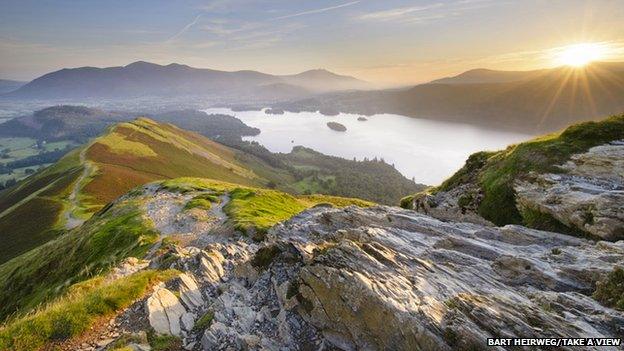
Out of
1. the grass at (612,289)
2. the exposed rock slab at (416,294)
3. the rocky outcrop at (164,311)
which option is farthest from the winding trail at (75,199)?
the grass at (612,289)

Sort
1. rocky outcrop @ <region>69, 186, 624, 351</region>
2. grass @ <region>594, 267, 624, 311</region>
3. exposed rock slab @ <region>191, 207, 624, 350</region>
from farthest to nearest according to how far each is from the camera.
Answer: grass @ <region>594, 267, 624, 311</region> < rocky outcrop @ <region>69, 186, 624, 351</region> < exposed rock slab @ <region>191, 207, 624, 350</region>

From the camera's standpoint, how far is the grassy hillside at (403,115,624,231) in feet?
91.5

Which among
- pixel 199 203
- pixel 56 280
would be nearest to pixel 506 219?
pixel 199 203

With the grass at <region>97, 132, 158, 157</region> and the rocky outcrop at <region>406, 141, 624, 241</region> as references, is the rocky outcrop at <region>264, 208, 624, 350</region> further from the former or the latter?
the grass at <region>97, 132, 158, 157</region>

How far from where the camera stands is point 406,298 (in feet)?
48.1

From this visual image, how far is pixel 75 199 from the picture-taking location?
106 metres

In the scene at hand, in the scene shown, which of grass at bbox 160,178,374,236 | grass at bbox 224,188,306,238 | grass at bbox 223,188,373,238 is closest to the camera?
grass at bbox 223,188,373,238

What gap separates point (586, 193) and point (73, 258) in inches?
2338

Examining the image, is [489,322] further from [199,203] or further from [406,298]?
[199,203]

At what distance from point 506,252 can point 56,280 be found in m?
54.2

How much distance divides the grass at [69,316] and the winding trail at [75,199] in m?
86.3

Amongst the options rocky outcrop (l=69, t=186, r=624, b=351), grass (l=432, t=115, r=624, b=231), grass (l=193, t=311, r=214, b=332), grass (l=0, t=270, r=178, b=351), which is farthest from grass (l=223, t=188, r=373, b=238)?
grass (l=432, t=115, r=624, b=231)

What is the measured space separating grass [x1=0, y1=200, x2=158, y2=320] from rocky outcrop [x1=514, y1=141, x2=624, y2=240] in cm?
3778

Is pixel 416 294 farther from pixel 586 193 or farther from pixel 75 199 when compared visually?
pixel 75 199
